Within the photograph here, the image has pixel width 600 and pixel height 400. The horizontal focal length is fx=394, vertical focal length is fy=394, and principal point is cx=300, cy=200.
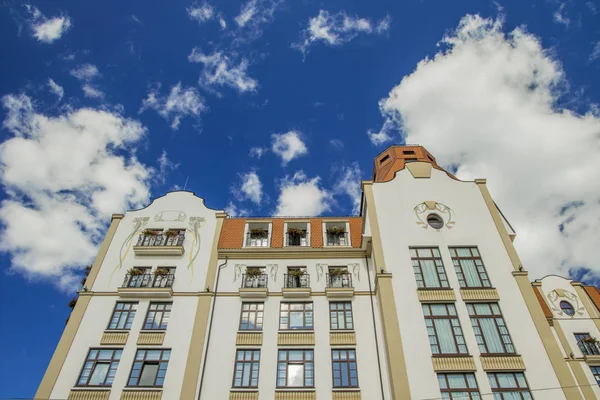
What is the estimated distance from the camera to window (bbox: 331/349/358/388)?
20.5m

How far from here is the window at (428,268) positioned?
73.7 feet

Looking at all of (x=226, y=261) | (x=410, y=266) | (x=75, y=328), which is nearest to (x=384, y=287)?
(x=410, y=266)

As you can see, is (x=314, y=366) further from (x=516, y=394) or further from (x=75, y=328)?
(x=75, y=328)

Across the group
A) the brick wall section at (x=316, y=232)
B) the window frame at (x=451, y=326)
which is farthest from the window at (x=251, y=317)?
the window frame at (x=451, y=326)

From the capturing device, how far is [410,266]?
23.1m

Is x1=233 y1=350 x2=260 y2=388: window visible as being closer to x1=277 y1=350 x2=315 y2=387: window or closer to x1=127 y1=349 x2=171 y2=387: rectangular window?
x1=277 y1=350 x2=315 y2=387: window

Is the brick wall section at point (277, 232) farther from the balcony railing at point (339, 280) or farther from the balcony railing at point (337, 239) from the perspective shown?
the balcony railing at point (339, 280)

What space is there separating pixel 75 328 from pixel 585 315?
33.0 meters

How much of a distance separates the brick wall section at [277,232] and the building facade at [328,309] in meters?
0.10

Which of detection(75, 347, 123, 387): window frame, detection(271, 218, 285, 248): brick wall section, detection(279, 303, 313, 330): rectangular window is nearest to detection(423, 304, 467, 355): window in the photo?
detection(279, 303, 313, 330): rectangular window

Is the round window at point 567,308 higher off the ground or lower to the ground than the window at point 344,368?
higher

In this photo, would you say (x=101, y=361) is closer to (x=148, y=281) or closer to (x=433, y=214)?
(x=148, y=281)

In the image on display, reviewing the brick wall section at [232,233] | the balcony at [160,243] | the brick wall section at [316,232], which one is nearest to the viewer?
the balcony at [160,243]

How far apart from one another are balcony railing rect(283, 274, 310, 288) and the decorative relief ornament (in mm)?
7966
